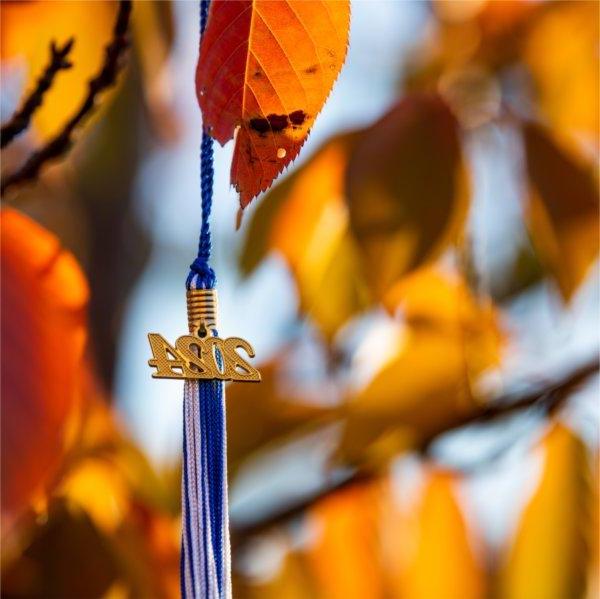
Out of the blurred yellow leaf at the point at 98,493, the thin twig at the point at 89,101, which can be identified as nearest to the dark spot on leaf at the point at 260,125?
the thin twig at the point at 89,101

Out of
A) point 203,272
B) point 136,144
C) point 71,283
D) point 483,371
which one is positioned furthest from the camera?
point 136,144

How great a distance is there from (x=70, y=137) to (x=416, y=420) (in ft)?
1.32

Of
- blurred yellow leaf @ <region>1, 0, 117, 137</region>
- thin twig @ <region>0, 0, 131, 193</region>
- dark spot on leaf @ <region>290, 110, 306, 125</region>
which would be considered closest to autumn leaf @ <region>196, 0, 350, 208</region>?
dark spot on leaf @ <region>290, 110, 306, 125</region>

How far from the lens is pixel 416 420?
0.81m

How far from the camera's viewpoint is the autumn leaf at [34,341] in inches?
23.2

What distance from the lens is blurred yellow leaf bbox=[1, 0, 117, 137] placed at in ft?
2.52

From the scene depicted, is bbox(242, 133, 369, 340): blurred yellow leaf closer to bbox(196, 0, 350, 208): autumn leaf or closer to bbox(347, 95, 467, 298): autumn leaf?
bbox(347, 95, 467, 298): autumn leaf

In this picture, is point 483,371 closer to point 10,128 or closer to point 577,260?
point 577,260

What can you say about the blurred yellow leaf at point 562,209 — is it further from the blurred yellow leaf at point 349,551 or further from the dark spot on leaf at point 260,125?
the dark spot on leaf at point 260,125

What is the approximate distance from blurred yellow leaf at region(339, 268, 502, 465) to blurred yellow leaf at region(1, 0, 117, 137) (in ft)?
1.08

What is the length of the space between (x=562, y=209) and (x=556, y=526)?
0.29 meters

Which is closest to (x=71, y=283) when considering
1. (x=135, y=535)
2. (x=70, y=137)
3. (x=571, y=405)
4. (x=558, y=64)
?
(x=70, y=137)

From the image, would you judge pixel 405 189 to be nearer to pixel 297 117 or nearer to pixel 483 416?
pixel 483 416

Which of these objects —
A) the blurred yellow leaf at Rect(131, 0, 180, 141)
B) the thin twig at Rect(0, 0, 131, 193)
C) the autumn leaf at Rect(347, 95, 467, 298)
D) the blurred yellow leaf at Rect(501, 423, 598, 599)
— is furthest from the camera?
the blurred yellow leaf at Rect(131, 0, 180, 141)
